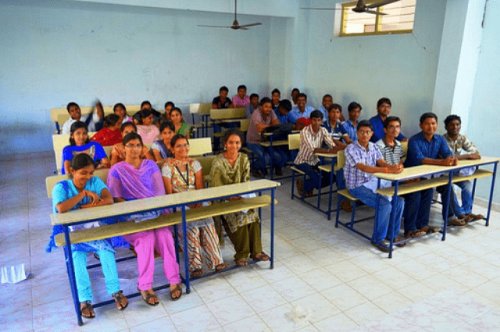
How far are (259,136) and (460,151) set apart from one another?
8.85 ft

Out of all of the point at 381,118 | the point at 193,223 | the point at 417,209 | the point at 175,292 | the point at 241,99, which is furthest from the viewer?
the point at 241,99

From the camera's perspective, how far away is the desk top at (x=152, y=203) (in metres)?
2.36

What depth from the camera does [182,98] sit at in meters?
7.90

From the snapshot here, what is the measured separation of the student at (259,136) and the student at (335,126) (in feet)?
3.00

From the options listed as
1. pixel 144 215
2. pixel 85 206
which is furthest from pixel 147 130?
pixel 85 206

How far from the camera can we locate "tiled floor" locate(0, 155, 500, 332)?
2.56 meters

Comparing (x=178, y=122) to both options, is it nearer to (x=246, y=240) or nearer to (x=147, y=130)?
(x=147, y=130)

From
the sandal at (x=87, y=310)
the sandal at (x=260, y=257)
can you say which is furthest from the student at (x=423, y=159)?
the sandal at (x=87, y=310)

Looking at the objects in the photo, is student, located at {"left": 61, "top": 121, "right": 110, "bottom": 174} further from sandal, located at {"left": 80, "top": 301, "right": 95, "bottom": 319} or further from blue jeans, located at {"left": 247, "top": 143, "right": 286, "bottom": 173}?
blue jeans, located at {"left": 247, "top": 143, "right": 286, "bottom": 173}

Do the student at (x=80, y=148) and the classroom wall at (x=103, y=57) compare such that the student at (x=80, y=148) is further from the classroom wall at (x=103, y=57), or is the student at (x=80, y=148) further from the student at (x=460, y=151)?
the classroom wall at (x=103, y=57)

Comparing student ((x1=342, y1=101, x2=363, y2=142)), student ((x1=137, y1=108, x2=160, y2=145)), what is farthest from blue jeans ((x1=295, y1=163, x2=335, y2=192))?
student ((x1=137, y1=108, x2=160, y2=145))

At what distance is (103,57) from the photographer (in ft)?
23.1

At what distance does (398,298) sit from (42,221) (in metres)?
3.62

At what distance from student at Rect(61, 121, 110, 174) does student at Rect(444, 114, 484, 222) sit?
11.8 feet
